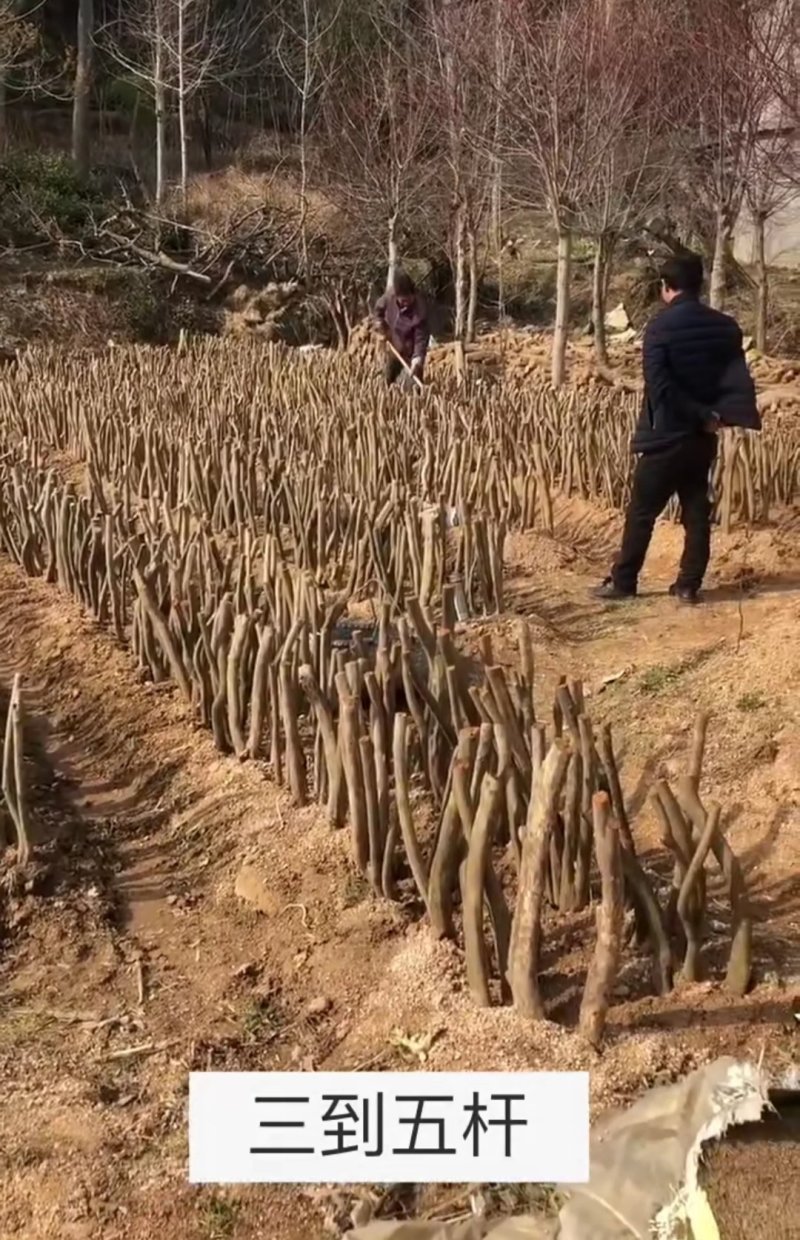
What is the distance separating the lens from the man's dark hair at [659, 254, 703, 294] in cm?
350

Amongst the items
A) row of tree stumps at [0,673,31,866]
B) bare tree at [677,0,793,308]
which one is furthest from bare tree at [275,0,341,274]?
row of tree stumps at [0,673,31,866]

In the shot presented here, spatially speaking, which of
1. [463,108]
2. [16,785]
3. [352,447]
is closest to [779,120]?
[463,108]

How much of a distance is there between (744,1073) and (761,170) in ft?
25.4

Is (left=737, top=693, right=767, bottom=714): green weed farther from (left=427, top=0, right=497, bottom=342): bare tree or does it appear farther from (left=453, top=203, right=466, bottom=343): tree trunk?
(left=453, top=203, right=466, bottom=343): tree trunk

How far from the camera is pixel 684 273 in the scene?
11.5 ft

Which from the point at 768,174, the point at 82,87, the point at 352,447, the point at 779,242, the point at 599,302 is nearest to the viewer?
the point at 352,447

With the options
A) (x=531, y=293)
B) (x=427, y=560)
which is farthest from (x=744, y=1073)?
(x=531, y=293)

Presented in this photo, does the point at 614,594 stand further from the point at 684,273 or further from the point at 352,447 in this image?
the point at 352,447

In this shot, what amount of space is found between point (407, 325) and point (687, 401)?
4.03 metres

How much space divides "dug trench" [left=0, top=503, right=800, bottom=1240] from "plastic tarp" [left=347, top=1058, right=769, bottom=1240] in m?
0.13

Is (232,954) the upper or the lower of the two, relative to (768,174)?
lower

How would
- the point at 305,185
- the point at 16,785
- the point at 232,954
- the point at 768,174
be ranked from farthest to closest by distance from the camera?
the point at 305,185 < the point at 768,174 < the point at 16,785 < the point at 232,954

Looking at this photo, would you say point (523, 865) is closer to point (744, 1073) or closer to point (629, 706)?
point (744, 1073)

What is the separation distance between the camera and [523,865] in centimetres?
172
